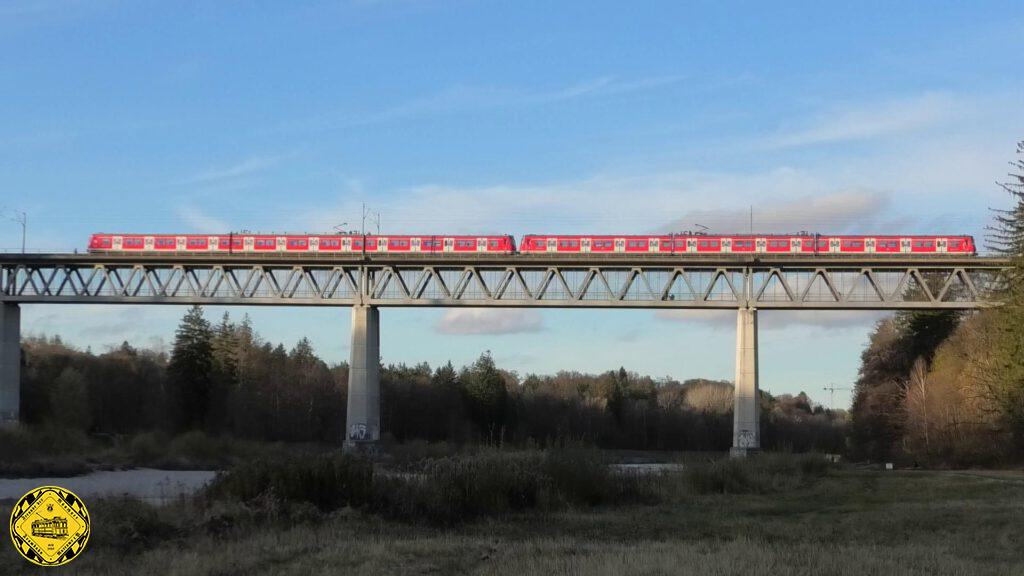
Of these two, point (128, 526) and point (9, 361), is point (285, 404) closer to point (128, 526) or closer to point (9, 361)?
point (9, 361)

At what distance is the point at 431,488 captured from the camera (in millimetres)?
23094

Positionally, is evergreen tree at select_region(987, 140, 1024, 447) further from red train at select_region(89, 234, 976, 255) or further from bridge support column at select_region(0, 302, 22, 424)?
bridge support column at select_region(0, 302, 22, 424)

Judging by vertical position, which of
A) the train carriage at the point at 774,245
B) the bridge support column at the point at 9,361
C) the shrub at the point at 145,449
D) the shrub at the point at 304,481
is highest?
the train carriage at the point at 774,245

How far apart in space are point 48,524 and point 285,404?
86.2 m

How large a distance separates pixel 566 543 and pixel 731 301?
163 ft

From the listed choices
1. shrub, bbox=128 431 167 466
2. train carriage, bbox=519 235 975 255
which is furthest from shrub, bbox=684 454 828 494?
shrub, bbox=128 431 167 466

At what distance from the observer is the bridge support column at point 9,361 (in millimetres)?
71344

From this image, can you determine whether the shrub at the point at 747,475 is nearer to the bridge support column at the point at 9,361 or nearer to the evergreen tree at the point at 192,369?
the bridge support column at the point at 9,361

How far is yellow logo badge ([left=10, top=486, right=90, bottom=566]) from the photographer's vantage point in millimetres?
11070

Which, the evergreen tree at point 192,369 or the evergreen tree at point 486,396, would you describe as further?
the evergreen tree at point 486,396

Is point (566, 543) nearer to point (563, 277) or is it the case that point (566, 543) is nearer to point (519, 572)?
point (519, 572)

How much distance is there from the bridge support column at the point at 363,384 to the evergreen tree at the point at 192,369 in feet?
85.5

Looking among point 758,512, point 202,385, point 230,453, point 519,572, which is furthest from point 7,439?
point 519,572

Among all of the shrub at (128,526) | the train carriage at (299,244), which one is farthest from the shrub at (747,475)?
the train carriage at (299,244)
